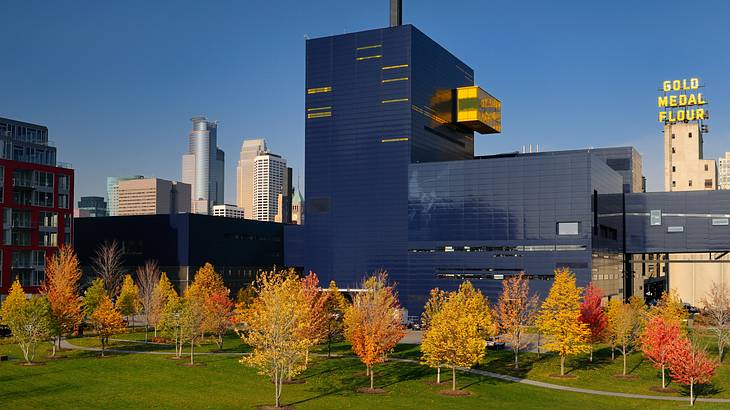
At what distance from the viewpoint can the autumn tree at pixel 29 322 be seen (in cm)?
8381

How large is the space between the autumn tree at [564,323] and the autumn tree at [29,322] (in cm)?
5758

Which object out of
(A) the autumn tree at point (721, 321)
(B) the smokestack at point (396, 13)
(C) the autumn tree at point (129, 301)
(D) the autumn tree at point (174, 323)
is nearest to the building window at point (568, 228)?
(A) the autumn tree at point (721, 321)

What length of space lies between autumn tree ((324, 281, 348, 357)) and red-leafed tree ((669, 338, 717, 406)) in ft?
131

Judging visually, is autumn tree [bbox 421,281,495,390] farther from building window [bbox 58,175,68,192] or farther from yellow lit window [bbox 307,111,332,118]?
yellow lit window [bbox 307,111,332,118]

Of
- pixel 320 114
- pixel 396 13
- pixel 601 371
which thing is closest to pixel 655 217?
pixel 396 13

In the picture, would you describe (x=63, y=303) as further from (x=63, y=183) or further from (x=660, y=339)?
(x=660, y=339)

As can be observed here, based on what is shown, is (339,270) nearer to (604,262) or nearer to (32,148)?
(604,262)

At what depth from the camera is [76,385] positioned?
71.1 m

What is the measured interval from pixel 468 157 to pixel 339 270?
172ft

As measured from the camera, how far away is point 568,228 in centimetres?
14962

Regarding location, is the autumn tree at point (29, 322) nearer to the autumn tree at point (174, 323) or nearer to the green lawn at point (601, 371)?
the autumn tree at point (174, 323)

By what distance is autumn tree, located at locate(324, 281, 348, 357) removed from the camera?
319 ft

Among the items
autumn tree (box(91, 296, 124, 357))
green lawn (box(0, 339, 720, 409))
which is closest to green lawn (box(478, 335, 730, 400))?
green lawn (box(0, 339, 720, 409))

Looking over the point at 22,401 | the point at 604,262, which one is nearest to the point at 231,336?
the point at 22,401
